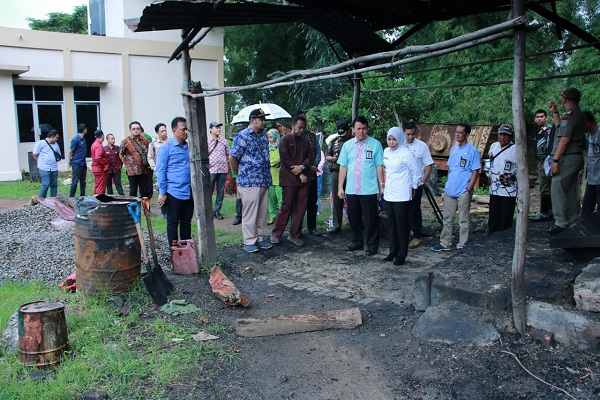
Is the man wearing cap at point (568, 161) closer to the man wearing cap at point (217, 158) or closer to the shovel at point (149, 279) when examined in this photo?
the shovel at point (149, 279)

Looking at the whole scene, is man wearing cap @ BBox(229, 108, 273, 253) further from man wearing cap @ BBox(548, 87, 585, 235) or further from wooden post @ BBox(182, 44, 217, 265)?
man wearing cap @ BBox(548, 87, 585, 235)

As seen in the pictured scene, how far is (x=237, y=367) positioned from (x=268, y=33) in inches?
760

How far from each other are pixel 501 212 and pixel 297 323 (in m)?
3.79

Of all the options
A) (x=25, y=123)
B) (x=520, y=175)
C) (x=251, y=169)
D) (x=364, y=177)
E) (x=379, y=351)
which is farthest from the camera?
(x=25, y=123)

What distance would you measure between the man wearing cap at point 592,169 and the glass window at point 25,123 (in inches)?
664

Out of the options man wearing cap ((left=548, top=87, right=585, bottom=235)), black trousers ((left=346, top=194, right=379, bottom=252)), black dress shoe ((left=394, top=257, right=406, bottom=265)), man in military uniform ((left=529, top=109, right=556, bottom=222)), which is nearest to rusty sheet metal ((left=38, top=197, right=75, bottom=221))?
black trousers ((left=346, top=194, right=379, bottom=252))

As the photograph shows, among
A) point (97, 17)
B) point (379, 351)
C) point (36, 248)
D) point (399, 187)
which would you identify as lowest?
point (379, 351)

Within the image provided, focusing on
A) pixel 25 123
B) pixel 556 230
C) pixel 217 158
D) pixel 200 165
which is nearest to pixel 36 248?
pixel 200 165

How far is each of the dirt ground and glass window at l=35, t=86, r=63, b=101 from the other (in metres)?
14.3

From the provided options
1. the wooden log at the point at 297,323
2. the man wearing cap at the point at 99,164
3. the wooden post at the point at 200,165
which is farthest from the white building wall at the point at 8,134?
the wooden log at the point at 297,323

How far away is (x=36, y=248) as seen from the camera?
6.97 meters

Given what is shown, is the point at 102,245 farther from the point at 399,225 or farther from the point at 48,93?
the point at 48,93

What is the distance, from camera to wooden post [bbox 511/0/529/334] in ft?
11.7

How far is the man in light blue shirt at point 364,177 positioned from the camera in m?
6.79
